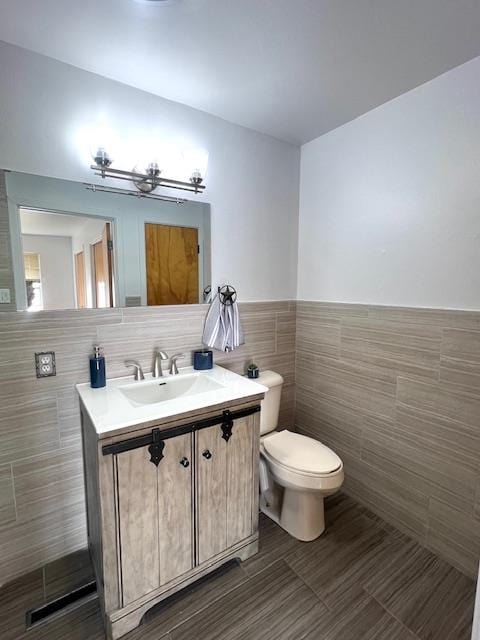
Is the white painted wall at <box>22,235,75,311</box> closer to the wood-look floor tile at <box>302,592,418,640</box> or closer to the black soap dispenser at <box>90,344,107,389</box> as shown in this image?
the black soap dispenser at <box>90,344,107,389</box>

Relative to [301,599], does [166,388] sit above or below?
above

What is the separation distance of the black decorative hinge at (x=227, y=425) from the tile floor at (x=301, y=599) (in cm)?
72

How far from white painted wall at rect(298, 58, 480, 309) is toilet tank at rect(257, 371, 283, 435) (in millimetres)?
697

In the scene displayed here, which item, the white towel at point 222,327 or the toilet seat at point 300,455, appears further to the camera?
the white towel at point 222,327

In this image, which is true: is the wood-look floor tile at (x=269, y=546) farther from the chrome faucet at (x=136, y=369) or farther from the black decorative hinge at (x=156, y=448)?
the chrome faucet at (x=136, y=369)

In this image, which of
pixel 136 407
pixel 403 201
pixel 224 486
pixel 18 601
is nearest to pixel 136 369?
pixel 136 407

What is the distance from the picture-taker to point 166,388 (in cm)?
175

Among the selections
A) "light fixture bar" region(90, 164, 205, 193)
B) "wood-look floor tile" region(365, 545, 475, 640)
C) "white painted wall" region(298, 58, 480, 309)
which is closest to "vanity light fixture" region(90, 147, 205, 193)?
"light fixture bar" region(90, 164, 205, 193)

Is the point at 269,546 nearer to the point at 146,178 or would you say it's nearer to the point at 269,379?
the point at 269,379

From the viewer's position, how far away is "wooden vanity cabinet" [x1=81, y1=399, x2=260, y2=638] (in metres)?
1.23

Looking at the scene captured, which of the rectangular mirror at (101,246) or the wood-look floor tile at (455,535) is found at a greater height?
the rectangular mirror at (101,246)

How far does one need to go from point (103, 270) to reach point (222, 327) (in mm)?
748

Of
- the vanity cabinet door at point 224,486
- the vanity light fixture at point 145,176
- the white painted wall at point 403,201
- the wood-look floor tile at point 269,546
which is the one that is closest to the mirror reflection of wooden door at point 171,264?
the vanity light fixture at point 145,176

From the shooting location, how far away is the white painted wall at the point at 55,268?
148 cm
